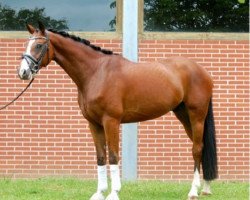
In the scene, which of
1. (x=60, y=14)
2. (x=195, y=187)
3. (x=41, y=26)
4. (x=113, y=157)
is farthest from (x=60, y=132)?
(x=41, y=26)

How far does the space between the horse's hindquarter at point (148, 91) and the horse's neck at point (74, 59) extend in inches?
16.6

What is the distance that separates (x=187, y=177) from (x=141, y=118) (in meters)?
2.35

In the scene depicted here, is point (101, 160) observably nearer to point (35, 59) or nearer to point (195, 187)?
point (195, 187)

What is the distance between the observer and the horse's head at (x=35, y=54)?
20.6 feet

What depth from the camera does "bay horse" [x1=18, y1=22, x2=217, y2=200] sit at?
21.3 feet

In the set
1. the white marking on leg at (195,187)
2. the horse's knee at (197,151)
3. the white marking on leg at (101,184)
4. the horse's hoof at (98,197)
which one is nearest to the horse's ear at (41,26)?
the white marking on leg at (101,184)

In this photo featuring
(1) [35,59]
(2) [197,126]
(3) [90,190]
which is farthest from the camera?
(3) [90,190]

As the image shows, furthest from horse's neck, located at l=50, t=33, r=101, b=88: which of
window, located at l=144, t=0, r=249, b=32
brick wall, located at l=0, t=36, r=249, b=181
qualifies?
window, located at l=144, t=0, r=249, b=32

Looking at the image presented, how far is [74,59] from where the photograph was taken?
6715 millimetres

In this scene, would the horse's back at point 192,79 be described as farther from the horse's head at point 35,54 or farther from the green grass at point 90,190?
the horse's head at point 35,54

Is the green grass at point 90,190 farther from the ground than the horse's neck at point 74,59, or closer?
closer

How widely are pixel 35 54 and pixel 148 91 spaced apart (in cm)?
137

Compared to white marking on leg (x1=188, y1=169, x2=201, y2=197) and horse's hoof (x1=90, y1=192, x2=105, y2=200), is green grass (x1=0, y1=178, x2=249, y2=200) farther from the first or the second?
horse's hoof (x1=90, y1=192, x2=105, y2=200)

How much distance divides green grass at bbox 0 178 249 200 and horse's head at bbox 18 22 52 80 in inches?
60.7
